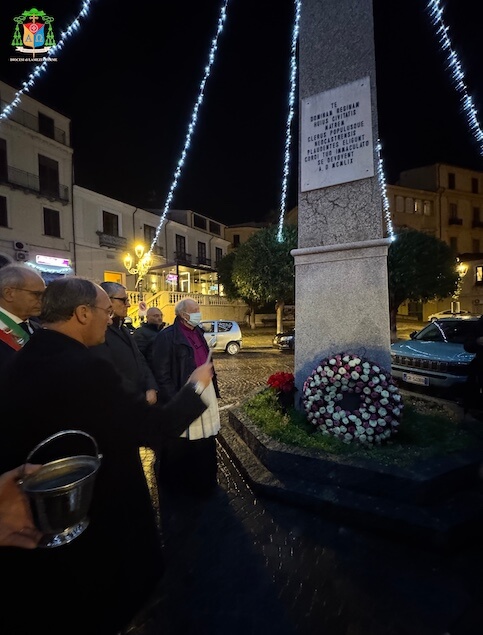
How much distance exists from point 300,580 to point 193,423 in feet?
5.09

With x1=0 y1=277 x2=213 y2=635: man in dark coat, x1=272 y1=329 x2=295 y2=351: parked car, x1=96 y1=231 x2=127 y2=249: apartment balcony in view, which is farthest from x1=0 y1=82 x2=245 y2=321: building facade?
x1=0 y1=277 x2=213 y2=635: man in dark coat

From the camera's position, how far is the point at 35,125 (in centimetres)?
2330

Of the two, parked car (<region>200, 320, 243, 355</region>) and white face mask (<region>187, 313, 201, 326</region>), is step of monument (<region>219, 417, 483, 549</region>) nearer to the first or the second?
white face mask (<region>187, 313, 201, 326</region>)

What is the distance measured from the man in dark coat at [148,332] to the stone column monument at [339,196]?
2.02m

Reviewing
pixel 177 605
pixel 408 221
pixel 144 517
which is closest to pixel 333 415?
pixel 177 605

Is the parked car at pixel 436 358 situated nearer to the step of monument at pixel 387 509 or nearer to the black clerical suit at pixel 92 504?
the step of monument at pixel 387 509

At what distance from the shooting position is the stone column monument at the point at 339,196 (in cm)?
450

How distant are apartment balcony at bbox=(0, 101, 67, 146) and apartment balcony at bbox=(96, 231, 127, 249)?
6.45 metres

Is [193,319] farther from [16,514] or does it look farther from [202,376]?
[16,514]

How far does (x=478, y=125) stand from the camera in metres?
7.10

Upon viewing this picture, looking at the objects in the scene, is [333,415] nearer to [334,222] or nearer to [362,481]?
[362,481]

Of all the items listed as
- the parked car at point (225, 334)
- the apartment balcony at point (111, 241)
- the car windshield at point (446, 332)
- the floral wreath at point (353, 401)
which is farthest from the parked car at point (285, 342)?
the apartment balcony at point (111, 241)

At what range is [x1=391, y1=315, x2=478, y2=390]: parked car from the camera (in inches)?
240

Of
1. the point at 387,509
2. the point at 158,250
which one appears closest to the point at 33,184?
the point at 158,250
